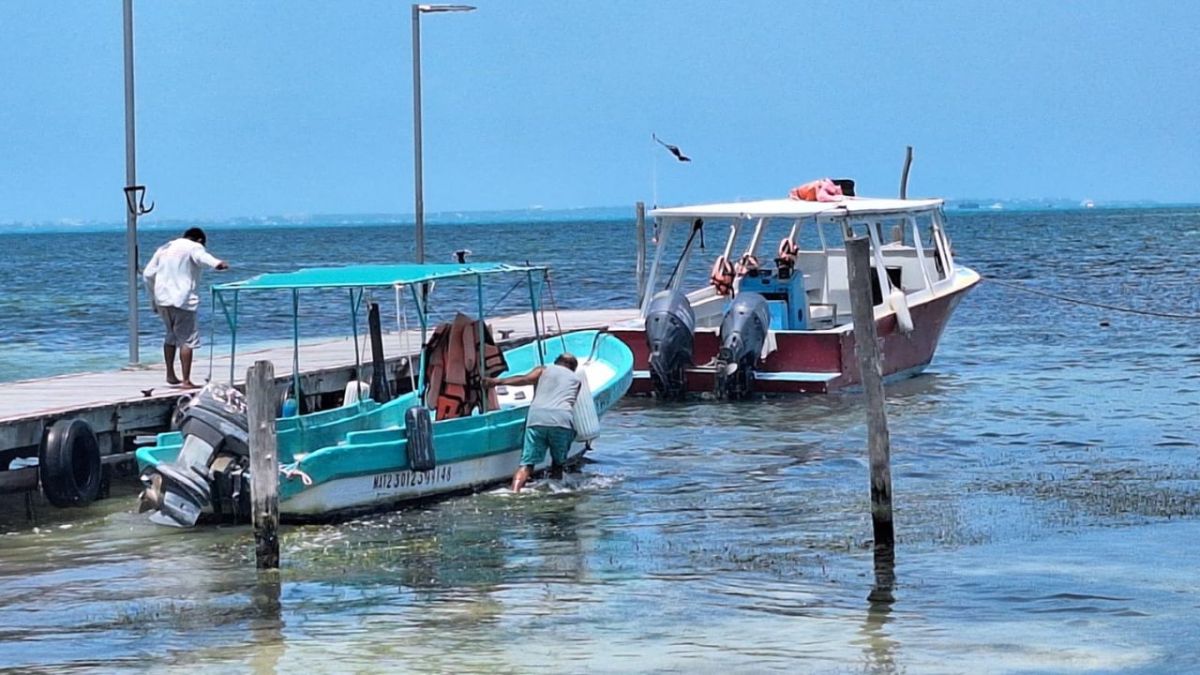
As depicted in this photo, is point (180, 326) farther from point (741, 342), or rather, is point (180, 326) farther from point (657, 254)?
point (657, 254)

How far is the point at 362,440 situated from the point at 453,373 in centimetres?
143

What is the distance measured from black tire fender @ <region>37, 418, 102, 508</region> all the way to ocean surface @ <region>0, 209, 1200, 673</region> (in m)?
0.19

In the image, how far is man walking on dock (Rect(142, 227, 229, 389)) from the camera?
55.6 feet

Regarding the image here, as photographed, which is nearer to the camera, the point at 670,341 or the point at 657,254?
the point at 670,341

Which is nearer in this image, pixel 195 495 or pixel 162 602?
pixel 162 602

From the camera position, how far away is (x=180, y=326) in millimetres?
17172

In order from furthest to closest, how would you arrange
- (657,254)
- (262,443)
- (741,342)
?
(657,254)
(741,342)
(262,443)

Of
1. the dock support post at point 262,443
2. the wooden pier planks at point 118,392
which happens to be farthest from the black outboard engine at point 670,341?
the dock support post at point 262,443

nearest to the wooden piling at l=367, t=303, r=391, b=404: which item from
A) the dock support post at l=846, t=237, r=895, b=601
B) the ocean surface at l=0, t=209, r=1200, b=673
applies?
the ocean surface at l=0, t=209, r=1200, b=673

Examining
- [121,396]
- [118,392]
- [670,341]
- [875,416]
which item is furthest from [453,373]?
[670,341]

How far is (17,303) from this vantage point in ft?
171

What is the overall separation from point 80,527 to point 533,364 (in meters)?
5.94

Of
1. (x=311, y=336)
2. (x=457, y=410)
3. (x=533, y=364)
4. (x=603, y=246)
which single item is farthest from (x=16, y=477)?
(x=603, y=246)

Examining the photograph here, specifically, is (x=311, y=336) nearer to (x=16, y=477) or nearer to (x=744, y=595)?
(x=16, y=477)
